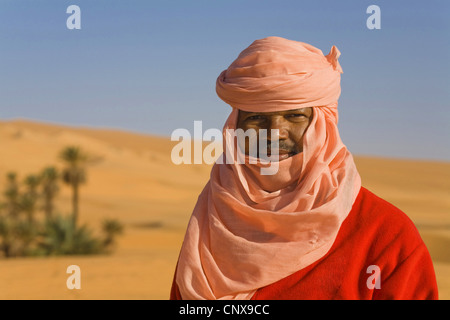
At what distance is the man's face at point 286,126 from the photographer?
3016 mm

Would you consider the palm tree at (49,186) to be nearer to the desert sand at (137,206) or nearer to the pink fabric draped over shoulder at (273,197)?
the desert sand at (137,206)

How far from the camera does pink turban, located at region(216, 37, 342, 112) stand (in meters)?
2.98

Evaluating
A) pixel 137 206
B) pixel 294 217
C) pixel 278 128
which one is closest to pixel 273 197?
Answer: pixel 294 217

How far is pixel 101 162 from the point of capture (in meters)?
54.4

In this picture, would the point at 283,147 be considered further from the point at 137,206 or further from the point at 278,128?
the point at 137,206

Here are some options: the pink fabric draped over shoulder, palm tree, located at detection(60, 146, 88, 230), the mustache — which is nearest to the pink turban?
the pink fabric draped over shoulder

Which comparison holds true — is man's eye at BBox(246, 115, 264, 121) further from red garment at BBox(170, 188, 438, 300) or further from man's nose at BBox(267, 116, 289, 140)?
red garment at BBox(170, 188, 438, 300)

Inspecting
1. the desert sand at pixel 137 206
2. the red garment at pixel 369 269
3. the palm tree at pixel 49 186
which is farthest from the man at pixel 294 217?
the palm tree at pixel 49 186

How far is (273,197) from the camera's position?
2992mm

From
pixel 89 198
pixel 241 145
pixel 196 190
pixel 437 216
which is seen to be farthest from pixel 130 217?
pixel 241 145

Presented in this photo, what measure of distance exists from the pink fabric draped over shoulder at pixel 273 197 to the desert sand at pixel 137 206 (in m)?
11.2

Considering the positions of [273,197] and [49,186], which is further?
[49,186]

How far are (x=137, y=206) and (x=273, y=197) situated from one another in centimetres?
3796
